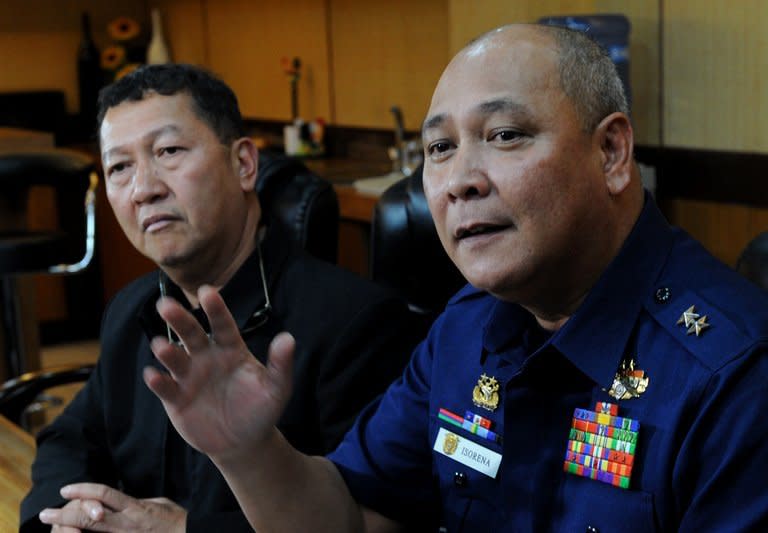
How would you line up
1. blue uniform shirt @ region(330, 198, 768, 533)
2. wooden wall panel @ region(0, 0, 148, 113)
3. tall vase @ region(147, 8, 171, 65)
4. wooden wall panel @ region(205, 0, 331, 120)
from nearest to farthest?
blue uniform shirt @ region(330, 198, 768, 533)
wooden wall panel @ region(205, 0, 331, 120)
wooden wall panel @ region(0, 0, 148, 113)
tall vase @ region(147, 8, 171, 65)

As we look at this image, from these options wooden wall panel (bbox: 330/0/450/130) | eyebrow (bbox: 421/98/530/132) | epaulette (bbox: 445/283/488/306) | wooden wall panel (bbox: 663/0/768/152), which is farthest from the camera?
wooden wall panel (bbox: 330/0/450/130)

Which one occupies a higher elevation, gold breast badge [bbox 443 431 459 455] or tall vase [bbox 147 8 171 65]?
tall vase [bbox 147 8 171 65]

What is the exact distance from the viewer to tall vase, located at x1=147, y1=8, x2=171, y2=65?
21.6 ft

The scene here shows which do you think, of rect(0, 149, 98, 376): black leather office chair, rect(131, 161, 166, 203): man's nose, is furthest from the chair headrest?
rect(131, 161, 166, 203): man's nose

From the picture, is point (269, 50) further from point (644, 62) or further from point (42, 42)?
point (644, 62)

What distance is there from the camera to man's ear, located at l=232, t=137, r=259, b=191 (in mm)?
1933

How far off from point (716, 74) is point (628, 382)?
2.44m

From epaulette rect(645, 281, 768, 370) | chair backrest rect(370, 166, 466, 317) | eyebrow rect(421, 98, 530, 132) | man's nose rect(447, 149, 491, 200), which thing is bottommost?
chair backrest rect(370, 166, 466, 317)

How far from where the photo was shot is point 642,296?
1.21m

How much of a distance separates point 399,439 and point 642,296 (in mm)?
415

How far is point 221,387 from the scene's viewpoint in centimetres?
118

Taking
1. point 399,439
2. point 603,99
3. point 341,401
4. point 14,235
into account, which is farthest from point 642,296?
point 14,235

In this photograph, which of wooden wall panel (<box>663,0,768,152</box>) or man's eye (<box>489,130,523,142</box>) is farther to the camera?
wooden wall panel (<box>663,0,768,152</box>)

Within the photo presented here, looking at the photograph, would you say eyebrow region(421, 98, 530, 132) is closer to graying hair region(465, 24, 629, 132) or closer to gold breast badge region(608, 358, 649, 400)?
graying hair region(465, 24, 629, 132)
